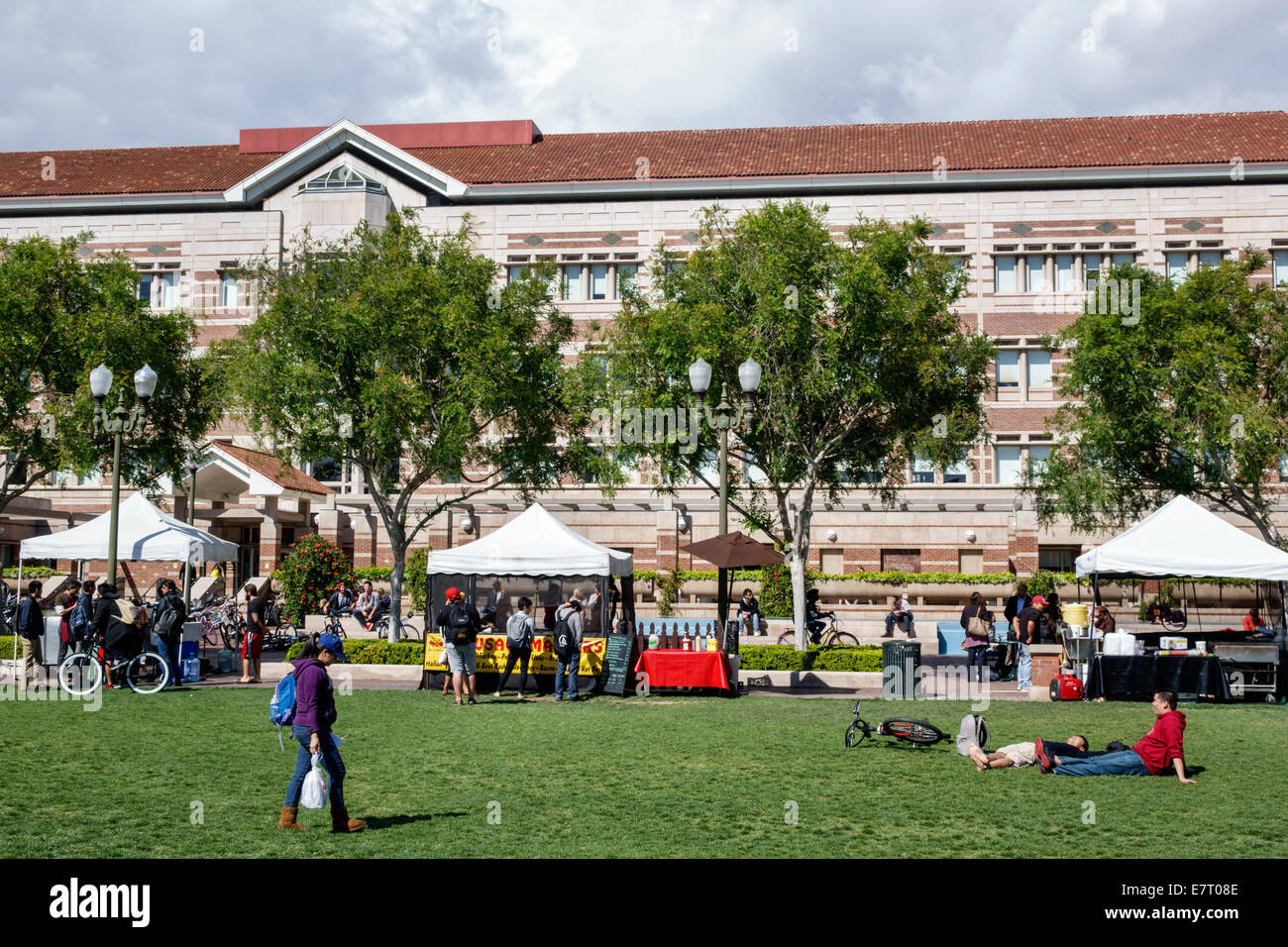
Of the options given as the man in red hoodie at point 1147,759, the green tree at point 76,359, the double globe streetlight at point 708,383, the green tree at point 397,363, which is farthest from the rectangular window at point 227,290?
the man in red hoodie at point 1147,759

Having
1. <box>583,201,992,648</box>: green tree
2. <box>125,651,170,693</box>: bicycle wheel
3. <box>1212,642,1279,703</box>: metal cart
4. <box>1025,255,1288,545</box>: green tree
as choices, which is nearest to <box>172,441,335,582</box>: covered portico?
<box>583,201,992,648</box>: green tree

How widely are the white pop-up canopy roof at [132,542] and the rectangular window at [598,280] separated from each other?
75.4 ft

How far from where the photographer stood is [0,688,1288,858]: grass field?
9000 millimetres

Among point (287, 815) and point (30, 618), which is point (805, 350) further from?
point (287, 815)

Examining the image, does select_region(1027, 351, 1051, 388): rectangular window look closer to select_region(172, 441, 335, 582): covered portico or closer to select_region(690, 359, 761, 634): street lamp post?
select_region(690, 359, 761, 634): street lamp post

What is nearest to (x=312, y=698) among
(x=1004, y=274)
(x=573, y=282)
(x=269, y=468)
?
(x=269, y=468)

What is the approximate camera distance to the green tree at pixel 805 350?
991 inches

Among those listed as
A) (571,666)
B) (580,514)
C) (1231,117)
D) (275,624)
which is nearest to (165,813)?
(571,666)

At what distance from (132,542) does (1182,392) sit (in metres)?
25.1

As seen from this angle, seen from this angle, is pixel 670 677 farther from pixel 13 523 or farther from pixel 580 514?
pixel 13 523

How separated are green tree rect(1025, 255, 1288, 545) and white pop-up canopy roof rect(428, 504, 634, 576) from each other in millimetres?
14842

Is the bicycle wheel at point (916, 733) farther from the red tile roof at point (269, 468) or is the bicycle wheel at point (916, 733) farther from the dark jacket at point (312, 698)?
the red tile roof at point (269, 468)

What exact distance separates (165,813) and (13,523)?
38.7 metres
